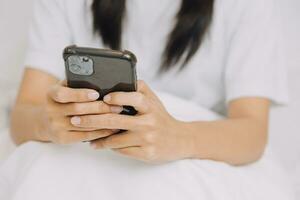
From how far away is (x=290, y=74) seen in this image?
1.14 metres

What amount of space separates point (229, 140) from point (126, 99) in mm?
245

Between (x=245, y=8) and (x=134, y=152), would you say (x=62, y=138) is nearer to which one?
(x=134, y=152)

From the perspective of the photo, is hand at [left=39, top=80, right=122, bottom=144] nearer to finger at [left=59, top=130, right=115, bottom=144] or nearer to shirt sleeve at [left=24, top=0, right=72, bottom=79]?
finger at [left=59, top=130, right=115, bottom=144]

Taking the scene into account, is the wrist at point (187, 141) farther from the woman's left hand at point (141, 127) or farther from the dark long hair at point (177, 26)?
the dark long hair at point (177, 26)

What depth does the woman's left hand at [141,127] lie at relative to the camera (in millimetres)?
713

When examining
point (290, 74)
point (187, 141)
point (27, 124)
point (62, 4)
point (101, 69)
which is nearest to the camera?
point (101, 69)

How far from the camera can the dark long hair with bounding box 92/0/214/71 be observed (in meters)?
0.94

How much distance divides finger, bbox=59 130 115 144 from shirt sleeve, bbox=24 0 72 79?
0.28 m

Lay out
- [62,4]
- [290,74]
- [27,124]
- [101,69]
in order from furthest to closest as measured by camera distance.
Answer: [290,74] → [62,4] → [27,124] → [101,69]

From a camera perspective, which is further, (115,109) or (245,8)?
(245,8)

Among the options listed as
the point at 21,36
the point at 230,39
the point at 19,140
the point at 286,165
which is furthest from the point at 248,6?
the point at 21,36

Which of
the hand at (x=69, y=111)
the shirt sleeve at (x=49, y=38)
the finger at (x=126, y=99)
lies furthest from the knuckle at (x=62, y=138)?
the shirt sleeve at (x=49, y=38)

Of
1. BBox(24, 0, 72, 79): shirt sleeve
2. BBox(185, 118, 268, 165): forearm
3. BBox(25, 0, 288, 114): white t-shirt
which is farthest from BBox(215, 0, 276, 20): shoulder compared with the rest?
BBox(24, 0, 72, 79): shirt sleeve

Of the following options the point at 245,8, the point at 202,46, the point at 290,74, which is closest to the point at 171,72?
the point at 202,46
